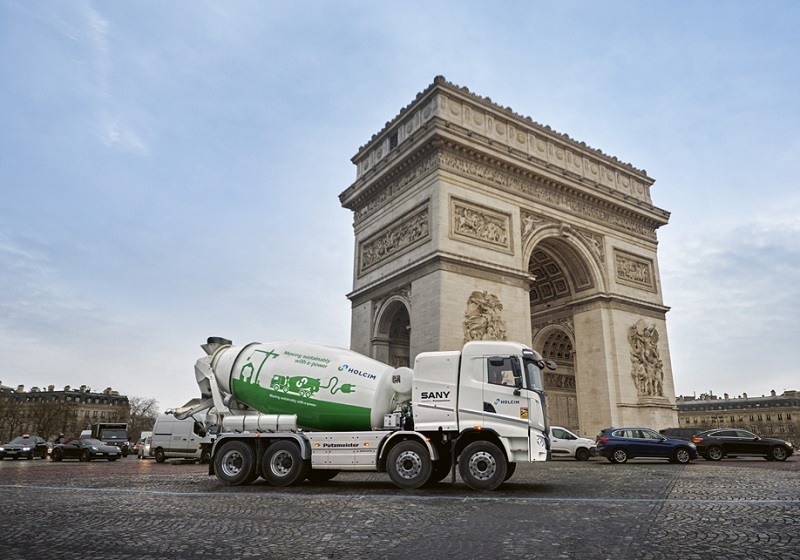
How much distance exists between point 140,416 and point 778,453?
99.8m

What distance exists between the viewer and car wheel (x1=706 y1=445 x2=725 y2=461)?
21.2m

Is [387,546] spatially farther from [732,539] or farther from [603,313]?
[603,313]

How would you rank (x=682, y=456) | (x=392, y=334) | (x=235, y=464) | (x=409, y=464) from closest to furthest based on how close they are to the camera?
(x=409, y=464) → (x=235, y=464) → (x=682, y=456) → (x=392, y=334)

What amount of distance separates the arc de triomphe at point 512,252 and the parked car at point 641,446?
5823mm

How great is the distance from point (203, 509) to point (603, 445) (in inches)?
601

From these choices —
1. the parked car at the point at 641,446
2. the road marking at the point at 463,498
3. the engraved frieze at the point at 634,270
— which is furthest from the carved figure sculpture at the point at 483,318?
the road marking at the point at 463,498

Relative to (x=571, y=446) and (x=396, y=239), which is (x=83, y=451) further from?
(x=571, y=446)

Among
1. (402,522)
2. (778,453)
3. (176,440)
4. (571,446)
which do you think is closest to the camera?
(402,522)

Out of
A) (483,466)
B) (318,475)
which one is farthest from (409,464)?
(318,475)

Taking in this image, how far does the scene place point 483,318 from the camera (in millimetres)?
22844

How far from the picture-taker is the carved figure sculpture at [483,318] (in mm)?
22453

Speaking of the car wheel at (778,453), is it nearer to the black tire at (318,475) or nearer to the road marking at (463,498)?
the road marking at (463,498)

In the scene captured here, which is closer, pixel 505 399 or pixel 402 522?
pixel 402 522

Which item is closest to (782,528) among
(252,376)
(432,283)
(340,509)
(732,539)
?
(732,539)
